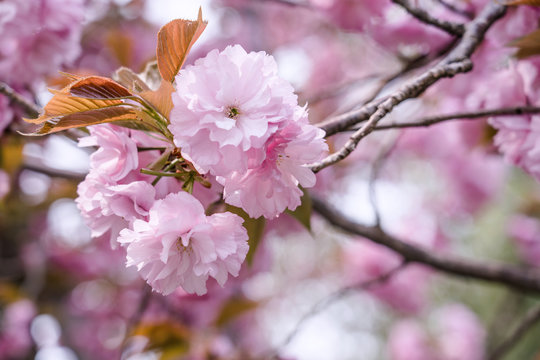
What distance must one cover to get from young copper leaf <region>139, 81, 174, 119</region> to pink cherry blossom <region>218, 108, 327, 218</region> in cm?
10

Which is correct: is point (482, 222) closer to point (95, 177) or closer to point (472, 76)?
point (472, 76)

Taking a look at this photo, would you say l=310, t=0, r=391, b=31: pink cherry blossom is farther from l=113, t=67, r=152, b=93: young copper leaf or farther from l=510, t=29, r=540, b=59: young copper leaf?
l=113, t=67, r=152, b=93: young copper leaf

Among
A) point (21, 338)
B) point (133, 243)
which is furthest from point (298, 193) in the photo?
point (21, 338)

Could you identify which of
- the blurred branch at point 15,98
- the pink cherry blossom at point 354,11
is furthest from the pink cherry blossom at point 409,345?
the blurred branch at point 15,98

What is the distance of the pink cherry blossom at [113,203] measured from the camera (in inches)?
21.3

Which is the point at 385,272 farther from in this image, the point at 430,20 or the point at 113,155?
the point at 113,155

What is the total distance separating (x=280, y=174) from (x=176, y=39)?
0.20 meters

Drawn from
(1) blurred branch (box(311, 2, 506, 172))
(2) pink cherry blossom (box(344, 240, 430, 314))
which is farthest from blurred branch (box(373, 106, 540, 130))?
(2) pink cherry blossom (box(344, 240, 430, 314))

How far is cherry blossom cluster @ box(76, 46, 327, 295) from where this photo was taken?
1.62 ft

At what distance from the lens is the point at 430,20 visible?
2.60 feet

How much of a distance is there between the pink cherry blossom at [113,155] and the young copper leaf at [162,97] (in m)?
0.06

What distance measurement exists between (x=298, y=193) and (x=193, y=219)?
0.12 metres

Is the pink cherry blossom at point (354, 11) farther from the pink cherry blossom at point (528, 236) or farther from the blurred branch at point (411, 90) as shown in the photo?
the pink cherry blossom at point (528, 236)

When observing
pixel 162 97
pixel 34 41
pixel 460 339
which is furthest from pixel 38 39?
pixel 460 339
